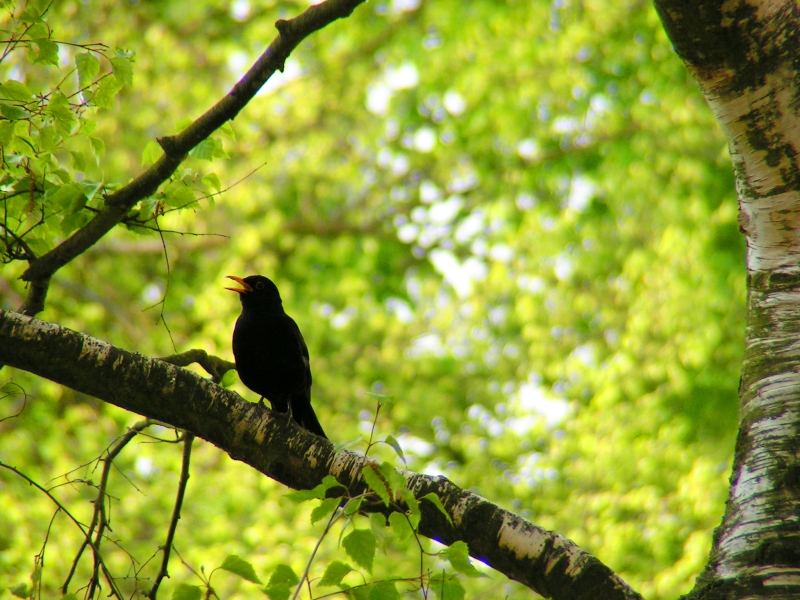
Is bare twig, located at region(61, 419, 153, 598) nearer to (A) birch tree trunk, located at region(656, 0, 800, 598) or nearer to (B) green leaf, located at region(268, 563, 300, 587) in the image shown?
(B) green leaf, located at region(268, 563, 300, 587)

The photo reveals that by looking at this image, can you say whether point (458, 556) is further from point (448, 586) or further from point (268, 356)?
point (268, 356)

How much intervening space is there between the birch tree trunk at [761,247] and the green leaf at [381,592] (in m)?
0.78

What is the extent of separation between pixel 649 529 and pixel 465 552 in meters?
7.82

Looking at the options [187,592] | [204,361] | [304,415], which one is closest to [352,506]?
[187,592]

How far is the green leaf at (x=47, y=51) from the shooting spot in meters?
2.78

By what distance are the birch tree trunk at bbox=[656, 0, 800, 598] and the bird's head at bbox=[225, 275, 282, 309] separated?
9.36 feet

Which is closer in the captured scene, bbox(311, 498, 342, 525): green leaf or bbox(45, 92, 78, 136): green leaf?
bbox(311, 498, 342, 525): green leaf

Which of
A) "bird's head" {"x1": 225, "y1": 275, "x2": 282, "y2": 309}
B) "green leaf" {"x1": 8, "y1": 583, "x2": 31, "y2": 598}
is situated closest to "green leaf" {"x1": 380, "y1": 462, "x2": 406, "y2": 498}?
"green leaf" {"x1": 8, "y1": 583, "x2": 31, "y2": 598}

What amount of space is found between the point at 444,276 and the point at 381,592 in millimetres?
9637

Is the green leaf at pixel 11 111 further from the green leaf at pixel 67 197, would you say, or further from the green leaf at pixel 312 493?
the green leaf at pixel 312 493

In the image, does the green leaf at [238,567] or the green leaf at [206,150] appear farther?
the green leaf at [206,150]

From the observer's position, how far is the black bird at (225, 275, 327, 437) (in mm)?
4840

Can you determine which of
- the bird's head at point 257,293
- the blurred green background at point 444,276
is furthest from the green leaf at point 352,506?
the blurred green background at point 444,276

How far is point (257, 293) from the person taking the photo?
514 centimetres
